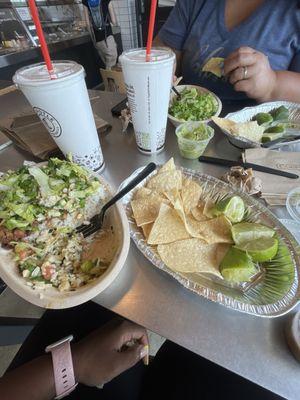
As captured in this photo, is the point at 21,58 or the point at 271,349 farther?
the point at 21,58

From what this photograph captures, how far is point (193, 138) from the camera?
2.22ft

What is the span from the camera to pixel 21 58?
1940 mm

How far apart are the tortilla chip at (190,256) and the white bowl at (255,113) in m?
0.37

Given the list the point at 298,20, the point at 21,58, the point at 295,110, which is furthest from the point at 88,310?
the point at 21,58

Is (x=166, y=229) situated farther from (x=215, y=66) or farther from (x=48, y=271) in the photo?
(x=215, y=66)

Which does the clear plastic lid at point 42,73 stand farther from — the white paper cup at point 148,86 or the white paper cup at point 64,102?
the white paper cup at point 148,86

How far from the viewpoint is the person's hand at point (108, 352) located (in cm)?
55

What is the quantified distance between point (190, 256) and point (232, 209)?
140 millimetres

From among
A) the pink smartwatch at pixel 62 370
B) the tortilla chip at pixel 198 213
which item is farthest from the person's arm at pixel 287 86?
the pink smartwatch at pixel 62 370

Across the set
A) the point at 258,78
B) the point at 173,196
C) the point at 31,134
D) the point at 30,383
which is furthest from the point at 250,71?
the point at 30,383

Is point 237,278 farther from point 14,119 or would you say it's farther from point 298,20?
point 298,20

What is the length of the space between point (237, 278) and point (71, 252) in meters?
0.32

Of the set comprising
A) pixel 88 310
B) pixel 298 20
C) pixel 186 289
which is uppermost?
pixel 298 20

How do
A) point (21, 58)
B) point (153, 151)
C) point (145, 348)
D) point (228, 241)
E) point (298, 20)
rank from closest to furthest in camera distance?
point (228, 241) < point (145, 348) < point (153, 151) < point (298, 20) < point (21, 58)
